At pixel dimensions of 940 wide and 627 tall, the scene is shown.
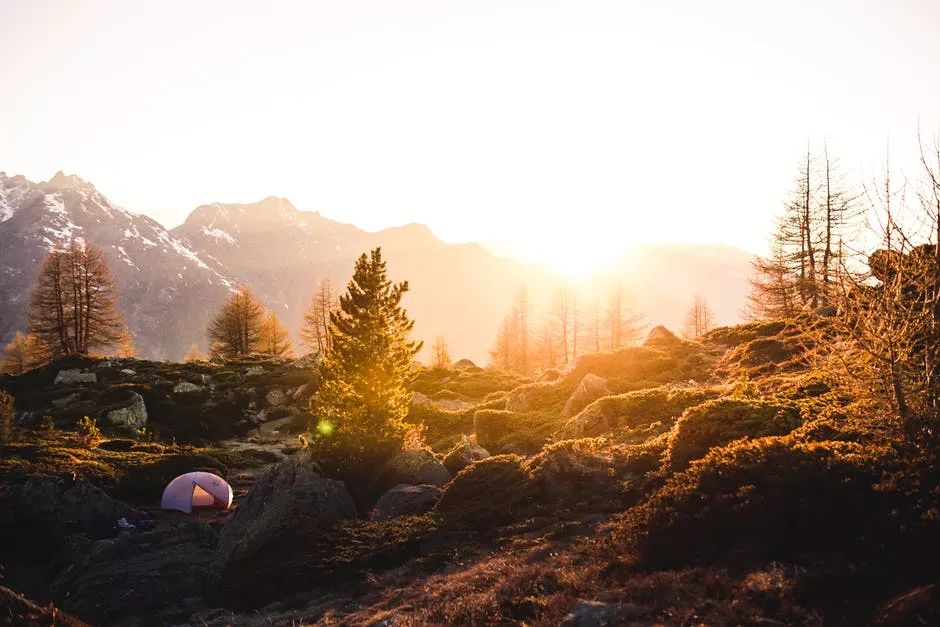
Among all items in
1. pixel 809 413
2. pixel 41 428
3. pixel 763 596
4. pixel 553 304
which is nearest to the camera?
pixel 763 596

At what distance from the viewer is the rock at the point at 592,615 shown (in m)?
6.59

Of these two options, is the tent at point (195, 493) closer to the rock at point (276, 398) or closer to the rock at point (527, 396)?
the rock at point (527, 396)

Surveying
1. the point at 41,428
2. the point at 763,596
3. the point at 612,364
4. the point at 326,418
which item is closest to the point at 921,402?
the point at 763,596

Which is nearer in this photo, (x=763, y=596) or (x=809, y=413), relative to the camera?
(x=763, y=596)

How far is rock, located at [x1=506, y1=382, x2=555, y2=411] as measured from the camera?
29881 millimetres

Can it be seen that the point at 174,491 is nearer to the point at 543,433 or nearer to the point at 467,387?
the point at 543,433

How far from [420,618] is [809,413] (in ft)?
34.3

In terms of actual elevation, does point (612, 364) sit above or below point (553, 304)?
below

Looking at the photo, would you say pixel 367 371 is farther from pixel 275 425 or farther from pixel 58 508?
pixel 275 425

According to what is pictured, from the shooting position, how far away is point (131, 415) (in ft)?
132

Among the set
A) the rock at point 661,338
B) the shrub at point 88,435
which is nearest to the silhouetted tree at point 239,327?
the shrub at point 88,435

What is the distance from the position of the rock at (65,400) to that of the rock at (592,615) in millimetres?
50296

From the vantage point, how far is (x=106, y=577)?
14289 mm

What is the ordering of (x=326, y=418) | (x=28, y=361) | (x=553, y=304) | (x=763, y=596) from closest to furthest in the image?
(x=763, y=596) → (x=326, y=418) → (x=28, y=361) → (x=553, y=304)
